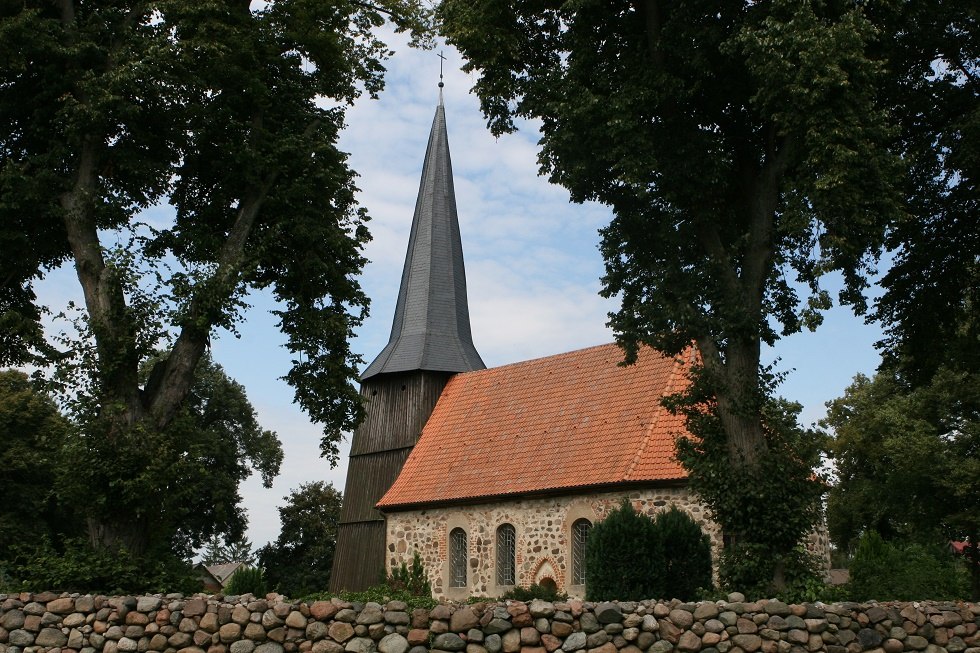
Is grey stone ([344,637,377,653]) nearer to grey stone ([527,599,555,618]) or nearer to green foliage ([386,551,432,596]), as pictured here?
grey stone ([527,599,555,618])

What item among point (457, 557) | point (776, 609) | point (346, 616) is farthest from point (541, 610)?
point (457, 557)

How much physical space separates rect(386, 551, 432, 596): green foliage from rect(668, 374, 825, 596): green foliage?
12169mm

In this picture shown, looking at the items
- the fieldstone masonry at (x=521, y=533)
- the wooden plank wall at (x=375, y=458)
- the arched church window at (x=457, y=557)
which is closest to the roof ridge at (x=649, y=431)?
the fieldstone masonry at (x=521, y=533)

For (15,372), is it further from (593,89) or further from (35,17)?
(593,89)

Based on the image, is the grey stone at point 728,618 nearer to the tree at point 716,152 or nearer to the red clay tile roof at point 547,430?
the tree at point 716,152

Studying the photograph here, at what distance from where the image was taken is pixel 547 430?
2286 centimetres

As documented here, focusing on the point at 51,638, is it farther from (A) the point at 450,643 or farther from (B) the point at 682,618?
(B) the point at 682,618

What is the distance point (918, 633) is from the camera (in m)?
9.75

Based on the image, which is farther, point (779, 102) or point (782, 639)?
point (779, 102)

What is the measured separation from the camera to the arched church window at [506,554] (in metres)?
21.5

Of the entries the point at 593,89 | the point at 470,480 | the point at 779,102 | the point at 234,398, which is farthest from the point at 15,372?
the point at 779,102

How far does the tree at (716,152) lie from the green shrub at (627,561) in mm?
3380

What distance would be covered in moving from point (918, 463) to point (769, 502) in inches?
697

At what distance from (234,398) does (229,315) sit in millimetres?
26555
